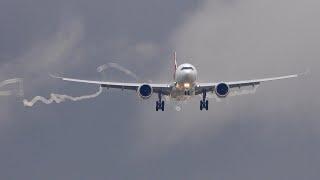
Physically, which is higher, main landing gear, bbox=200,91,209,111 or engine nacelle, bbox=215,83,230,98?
engine nacelle, bbox=215,83,230,98

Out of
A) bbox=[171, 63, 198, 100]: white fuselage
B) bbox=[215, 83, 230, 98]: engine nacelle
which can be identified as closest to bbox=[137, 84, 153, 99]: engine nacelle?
bbox=[171, 63, 198, 100]: white fuselage

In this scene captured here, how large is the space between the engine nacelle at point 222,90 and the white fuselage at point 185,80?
347 cm

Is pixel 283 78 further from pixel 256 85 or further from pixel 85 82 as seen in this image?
pixel 85 82

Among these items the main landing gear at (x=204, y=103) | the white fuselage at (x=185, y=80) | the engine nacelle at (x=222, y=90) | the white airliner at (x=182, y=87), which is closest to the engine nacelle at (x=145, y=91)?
the white airliner at (x=182, y=87)

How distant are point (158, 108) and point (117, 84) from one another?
263 inches

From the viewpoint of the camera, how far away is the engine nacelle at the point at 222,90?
184 metres

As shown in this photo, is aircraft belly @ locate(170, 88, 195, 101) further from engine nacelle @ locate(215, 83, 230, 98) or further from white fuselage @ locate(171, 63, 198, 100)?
engine nacelle @ locate(215, 83, 230, 98)

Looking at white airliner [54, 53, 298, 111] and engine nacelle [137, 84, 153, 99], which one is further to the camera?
engine nacelle [137, 84, 153, 99]

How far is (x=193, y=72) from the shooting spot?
179m

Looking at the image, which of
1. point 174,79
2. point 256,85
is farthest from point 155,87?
point 256,85

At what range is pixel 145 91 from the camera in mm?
183250

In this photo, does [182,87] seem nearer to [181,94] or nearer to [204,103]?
[181,94]

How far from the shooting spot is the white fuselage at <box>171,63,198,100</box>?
587 feet

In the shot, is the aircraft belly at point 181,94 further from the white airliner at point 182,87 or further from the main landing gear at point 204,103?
the main landing gear at point 204,103
